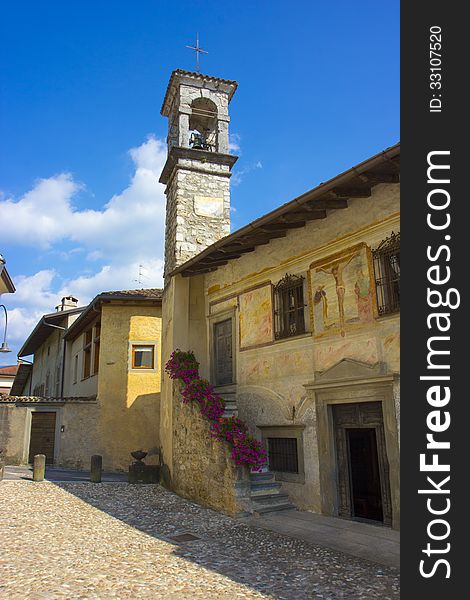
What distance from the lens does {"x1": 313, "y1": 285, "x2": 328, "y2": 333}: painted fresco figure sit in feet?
26.7

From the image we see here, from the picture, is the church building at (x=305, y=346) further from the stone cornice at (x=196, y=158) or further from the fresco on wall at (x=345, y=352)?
the stone cornice at (x=196, y=158)

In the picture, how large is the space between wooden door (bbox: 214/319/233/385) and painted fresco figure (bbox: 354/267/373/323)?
381 cm

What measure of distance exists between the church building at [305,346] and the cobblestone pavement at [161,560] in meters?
1.41

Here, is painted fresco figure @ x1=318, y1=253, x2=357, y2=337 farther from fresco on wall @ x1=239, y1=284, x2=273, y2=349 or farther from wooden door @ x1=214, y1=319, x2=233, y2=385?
wooden door @ x1=214, y1=319, x2=233, y2=385

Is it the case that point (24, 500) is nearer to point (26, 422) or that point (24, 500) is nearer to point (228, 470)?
point (228, 470)

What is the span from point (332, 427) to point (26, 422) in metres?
11.9

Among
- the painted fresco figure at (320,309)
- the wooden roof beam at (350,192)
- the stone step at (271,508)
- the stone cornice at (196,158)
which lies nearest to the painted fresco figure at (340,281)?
the painted fresco figure at (320,309)

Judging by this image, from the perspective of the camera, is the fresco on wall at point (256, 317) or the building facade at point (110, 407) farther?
the building facade at point (110, 407)

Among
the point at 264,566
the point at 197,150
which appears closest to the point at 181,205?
the point at 197,150

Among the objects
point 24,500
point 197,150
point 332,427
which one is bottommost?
point 24,500

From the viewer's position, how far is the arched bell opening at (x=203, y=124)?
532 inches

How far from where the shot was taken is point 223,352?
10.9 meters

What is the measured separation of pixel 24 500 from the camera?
9344 mm

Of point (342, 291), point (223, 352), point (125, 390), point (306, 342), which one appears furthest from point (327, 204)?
point (125, 390)
